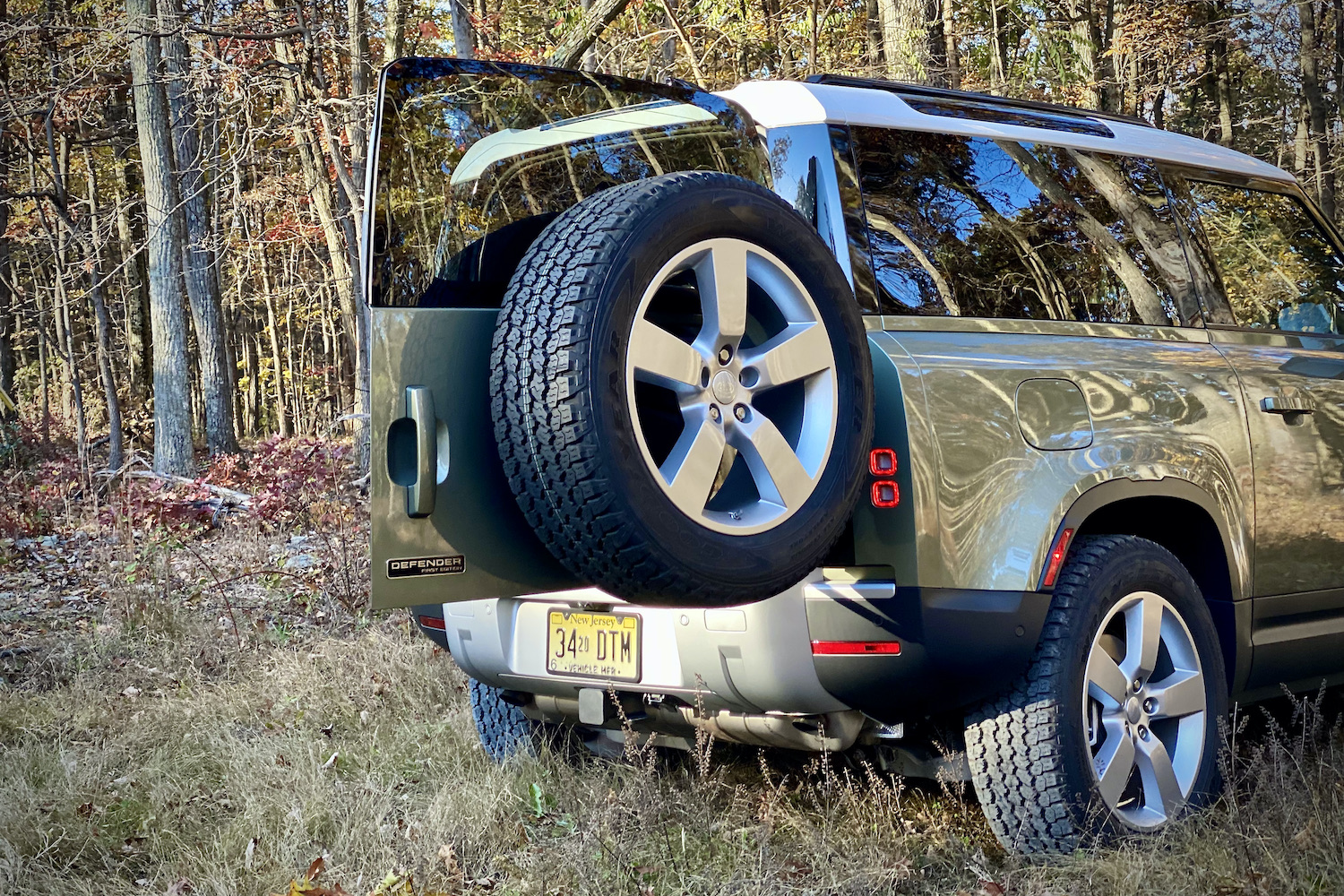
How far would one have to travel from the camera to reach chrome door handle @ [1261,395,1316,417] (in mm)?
3779

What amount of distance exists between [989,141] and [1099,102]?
439 inches

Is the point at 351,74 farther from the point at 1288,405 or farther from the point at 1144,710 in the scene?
the point at 1144,710

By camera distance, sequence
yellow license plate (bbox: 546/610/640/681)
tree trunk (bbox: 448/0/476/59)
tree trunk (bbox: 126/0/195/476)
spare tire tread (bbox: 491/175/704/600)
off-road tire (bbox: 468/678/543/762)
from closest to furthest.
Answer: spare tire tread (bbox: 491/175/704/600)
yellow license plate (bbox: 546/610/640/681)
off-road tire (bbox: 468/678/543/762)
tree trunk (bbox: 448/0/476/59)
tree trunk (bbox: 126/0/195/476)

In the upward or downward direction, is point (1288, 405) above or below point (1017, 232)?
below

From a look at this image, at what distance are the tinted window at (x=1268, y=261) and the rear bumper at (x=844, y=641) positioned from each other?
1.64 m

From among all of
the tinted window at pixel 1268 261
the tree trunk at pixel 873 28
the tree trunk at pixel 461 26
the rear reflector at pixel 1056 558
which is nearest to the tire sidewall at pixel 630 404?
the rear reflector at pixel 1056 558

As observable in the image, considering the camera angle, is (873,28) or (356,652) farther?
(873,28)

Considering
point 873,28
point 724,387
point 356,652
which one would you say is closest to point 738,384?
point 724,387

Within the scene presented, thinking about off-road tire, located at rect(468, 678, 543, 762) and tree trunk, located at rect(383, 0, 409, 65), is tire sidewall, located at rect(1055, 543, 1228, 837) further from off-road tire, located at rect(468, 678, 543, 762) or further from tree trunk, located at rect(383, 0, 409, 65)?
tree trunk, located at rect(383, 0, 409, 65)

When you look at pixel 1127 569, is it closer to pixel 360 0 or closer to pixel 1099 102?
pixel 360 0

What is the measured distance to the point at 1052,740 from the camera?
299cm

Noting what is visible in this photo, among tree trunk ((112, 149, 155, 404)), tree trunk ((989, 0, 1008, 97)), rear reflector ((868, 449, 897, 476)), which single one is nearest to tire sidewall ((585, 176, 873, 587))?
rear reflector ((868, 449, 897, 476))

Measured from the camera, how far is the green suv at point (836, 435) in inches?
101

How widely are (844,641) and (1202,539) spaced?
1.45m
